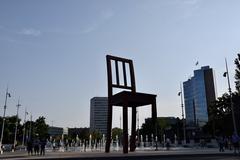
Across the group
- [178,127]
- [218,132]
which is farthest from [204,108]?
[218,132]

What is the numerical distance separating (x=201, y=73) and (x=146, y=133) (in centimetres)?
3765

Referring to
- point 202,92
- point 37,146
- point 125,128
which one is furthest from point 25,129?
point 202,92

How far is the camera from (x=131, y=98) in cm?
1457

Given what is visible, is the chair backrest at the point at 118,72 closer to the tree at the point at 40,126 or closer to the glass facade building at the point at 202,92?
the tree at the point at 40,126

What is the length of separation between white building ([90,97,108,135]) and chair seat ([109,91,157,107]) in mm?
95401

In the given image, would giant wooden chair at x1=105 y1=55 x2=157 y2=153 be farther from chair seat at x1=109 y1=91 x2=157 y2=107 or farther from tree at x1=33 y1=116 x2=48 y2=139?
tree at x1=33 y1=116 x2=48 y2=139

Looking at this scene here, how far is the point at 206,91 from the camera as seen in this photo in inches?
4087

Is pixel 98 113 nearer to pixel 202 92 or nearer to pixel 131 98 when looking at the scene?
pixel 202 92

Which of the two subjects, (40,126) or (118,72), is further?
(40,126)

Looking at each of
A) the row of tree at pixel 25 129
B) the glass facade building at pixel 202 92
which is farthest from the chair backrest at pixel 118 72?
the glass facade building at pixel 202 92

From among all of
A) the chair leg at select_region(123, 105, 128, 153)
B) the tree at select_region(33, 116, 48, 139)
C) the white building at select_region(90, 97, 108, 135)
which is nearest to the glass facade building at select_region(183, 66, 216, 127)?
the white building at select_region(90, 97, 108, 135)

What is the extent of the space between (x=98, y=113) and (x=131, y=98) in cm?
9799

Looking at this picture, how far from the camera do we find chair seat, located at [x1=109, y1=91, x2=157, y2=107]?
14438 millimetres

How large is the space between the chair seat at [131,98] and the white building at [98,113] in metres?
95.4
